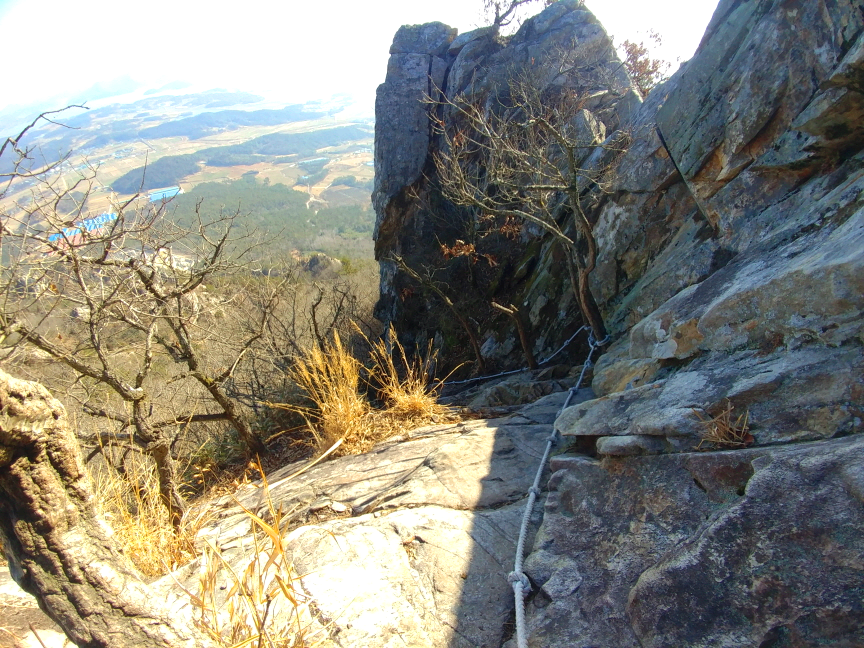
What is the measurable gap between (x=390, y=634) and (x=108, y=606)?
3.12ft

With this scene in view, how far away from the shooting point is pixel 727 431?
1920 millimetres

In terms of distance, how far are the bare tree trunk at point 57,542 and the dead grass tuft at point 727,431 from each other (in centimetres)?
191

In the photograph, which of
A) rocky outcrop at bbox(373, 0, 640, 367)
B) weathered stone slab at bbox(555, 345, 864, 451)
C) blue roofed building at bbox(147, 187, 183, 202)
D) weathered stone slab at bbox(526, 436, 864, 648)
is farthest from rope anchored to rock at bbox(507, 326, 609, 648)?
rocky outcrop at bbox(373, 0, 640, 367)

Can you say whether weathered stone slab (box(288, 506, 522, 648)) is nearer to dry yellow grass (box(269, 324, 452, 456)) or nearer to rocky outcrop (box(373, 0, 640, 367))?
dry yellow grass (box(269, 324, 452, 456))

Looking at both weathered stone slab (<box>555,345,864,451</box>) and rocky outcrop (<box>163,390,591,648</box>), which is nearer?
weathered stone slab (<box>555,345,864,451</box>)

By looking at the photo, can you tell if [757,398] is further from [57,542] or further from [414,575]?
[57,542]

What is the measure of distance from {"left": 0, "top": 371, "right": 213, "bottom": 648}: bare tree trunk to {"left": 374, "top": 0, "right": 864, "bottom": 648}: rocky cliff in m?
1.27

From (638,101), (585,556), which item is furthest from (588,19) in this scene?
(585,556)

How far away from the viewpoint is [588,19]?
11.1m

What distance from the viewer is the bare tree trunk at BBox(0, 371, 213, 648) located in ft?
4.19

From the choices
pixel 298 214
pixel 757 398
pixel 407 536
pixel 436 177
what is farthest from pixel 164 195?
pixel 298 214

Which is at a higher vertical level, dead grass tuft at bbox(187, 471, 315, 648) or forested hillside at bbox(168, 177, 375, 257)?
forested hillside at bbox(168, 177, 375, 257)

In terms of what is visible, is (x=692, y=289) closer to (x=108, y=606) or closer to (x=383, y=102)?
(x=108, y=606)

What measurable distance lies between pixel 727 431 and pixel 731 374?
42 centimetres
